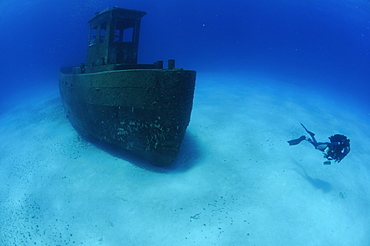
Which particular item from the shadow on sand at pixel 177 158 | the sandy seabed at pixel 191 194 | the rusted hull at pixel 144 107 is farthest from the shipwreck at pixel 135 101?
the sandy seabed at pixel 191 194

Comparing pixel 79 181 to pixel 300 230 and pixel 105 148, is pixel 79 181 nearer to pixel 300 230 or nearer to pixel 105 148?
pixel 105 148

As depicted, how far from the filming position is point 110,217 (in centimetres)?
415

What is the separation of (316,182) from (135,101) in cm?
593

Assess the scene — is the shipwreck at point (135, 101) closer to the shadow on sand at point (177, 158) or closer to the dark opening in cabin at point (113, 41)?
the dark opening in cabin at point (113, 41)

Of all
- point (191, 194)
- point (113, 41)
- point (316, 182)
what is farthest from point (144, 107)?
point (316, 182)

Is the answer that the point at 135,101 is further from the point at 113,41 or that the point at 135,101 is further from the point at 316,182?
the point at 316,182

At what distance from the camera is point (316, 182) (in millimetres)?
6383

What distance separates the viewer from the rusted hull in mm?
4699

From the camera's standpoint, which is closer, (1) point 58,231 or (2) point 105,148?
(1) point 58,231

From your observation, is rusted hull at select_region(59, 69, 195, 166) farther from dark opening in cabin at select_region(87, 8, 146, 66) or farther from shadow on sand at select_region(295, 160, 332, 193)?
shadow on sand at select_region(295, 160, 332, 193)

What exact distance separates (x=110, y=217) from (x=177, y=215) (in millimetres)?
1347

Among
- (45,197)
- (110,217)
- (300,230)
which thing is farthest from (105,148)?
(300,230)

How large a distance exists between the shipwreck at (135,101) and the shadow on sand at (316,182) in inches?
161

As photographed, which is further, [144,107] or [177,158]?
[177,158]
